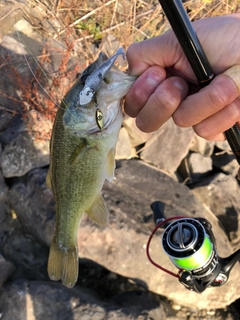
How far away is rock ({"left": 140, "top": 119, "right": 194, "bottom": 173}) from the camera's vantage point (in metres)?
4.79

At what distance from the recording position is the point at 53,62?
15.5 feet

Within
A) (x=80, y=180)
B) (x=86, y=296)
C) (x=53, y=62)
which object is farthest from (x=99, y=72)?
(x=53, y=62)

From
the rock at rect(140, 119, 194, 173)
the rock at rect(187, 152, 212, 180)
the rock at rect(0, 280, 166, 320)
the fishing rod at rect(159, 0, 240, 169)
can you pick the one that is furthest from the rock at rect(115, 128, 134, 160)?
the fishing rod at rect(159, 0, 240, 169)

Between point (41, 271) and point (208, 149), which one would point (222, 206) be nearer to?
point (208, 149)

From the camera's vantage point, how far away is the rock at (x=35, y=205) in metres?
3.89

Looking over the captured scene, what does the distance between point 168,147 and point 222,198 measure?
36.9 inches

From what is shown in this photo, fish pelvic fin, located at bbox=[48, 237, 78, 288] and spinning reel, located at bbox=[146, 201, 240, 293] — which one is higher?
fish pelvic fin, located at bbox=[48, 237, 78, 288]

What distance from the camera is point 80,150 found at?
6.47ft

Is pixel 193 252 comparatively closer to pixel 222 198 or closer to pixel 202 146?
pixel 222 198

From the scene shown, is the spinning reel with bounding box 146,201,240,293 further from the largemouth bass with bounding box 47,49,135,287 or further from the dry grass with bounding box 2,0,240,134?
the dry grass with bounding box 2,0,240,134

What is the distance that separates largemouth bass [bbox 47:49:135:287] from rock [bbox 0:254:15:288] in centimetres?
176

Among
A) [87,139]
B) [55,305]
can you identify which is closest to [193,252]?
[87,139]

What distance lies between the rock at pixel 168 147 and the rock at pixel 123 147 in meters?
0.20

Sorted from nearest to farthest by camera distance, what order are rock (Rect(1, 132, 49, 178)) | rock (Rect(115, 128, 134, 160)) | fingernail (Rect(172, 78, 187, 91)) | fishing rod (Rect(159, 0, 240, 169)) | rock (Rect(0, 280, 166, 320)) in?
fishing rod (Rect(159, 0, 240, 169)) → fingernail (Rect(172, 78, 187, 91)) → rock (Rect(0, 280, 166, 320)) → rock (Rect(1, 132, 49, 178)) → rock (Rect(115, 128, 134, 160))
